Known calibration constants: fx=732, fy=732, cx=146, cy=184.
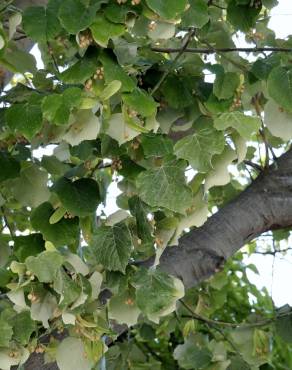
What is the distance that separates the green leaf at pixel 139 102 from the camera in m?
1.01

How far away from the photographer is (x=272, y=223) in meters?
1.47

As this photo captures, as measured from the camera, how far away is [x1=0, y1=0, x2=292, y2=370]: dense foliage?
0.98 meters

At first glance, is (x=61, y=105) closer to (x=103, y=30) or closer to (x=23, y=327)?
(x=103, y=30)

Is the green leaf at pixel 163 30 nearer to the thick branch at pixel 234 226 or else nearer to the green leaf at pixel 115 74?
the green leaf at pixel 115 74

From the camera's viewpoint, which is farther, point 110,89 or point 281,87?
point 281,87

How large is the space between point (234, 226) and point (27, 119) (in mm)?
553

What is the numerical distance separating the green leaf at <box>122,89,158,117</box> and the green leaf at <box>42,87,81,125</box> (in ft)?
0.28

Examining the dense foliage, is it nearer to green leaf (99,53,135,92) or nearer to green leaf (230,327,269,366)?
green leaf (99,53,135,92)

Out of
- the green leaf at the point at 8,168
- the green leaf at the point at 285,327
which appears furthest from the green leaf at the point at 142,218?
the green leaf at the point at 285,327

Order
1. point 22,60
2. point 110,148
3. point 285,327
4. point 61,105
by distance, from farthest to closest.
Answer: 1. point 285,327
2. point 22,60
3. point 110,148
4. point 61,105

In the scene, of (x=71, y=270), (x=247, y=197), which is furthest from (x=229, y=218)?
(x=71, y=270)

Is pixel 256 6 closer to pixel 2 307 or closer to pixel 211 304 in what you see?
pixel 2 307

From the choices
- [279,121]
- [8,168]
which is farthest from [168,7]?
[8,168]

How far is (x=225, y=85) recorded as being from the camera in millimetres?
1200
